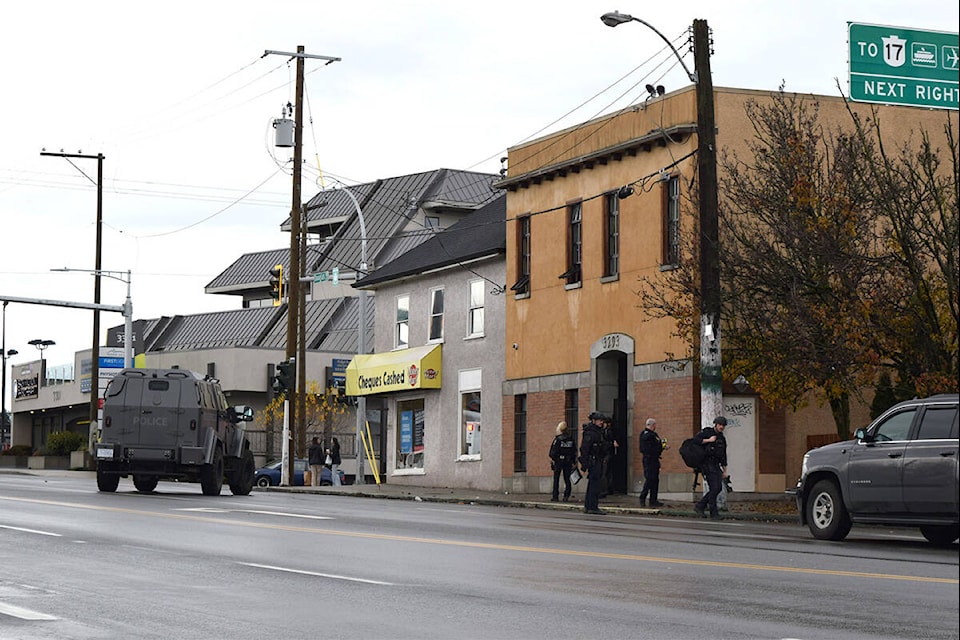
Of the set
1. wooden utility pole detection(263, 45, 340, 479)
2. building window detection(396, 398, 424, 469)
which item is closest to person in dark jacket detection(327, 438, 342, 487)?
building window detection(396, 398, 424, 469)

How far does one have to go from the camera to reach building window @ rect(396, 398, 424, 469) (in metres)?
45.0

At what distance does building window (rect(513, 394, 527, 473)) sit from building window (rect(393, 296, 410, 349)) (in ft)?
21.8

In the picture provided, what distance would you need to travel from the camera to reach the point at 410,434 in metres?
45.6

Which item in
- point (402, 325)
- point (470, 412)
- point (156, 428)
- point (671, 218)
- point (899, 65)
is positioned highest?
point (899, 65)

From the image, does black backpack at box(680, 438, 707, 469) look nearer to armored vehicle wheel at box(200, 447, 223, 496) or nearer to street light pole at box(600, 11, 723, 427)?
street light pole at box(600, 11, 723, 427)

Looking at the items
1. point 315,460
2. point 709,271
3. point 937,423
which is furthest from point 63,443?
point 937,423

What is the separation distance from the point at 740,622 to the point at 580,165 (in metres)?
26.9

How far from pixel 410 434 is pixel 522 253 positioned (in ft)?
26.7

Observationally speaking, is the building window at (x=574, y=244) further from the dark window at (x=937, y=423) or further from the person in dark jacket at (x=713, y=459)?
the dark window at (x=937, y=423)

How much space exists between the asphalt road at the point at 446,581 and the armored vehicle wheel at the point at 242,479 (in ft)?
35.5

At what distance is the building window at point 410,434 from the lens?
45031 millimetres

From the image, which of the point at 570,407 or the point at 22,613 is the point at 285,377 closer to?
the point at 570,407

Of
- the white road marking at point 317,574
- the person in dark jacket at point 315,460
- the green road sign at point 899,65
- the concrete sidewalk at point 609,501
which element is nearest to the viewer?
the white road marking at point 317,574

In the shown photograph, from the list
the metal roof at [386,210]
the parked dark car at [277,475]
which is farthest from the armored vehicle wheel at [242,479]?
the metal roof at [386,210]
